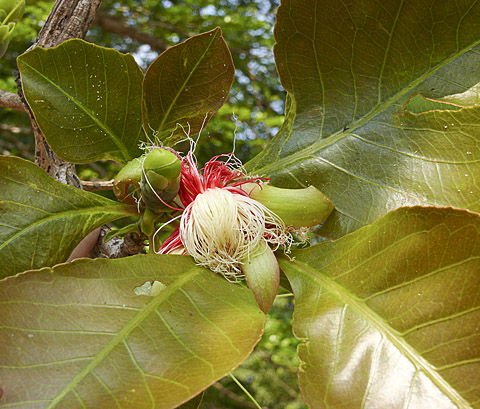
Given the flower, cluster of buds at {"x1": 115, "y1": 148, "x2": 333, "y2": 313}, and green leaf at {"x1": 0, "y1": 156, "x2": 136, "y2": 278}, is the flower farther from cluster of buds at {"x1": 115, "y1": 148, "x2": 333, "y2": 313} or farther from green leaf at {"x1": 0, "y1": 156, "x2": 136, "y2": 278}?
green leaf at {"x1": 0, "y1": 156, "x2": 136, "y2": 278}

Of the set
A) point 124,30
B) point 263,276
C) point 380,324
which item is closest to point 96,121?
point 263,276

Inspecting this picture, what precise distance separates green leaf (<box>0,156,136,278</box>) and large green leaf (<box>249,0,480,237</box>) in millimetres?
310

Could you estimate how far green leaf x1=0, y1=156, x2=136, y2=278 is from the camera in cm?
68

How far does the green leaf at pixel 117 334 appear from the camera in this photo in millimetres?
503

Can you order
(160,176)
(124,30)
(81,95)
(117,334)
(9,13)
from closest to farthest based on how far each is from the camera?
(117,334)
(160,176)
(81,95)
(9,13)
(124,30)

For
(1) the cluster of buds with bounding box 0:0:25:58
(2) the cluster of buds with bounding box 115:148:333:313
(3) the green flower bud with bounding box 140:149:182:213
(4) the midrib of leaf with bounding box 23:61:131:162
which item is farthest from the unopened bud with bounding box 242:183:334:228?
(1) the cluster of buds with bounding box 0:0:25:58

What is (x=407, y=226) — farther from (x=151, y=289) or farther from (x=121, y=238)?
(x=121, y=238)

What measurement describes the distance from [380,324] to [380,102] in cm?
36

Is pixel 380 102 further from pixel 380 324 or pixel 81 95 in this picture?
pixel 81 95

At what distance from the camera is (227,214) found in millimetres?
749

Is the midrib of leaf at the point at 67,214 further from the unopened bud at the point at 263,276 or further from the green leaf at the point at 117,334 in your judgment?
the unopened bud at the point at 263,276

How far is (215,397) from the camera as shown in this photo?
2896mm

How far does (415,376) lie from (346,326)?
10cm

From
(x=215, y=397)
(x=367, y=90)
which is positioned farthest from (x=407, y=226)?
(x=215, y=397)
